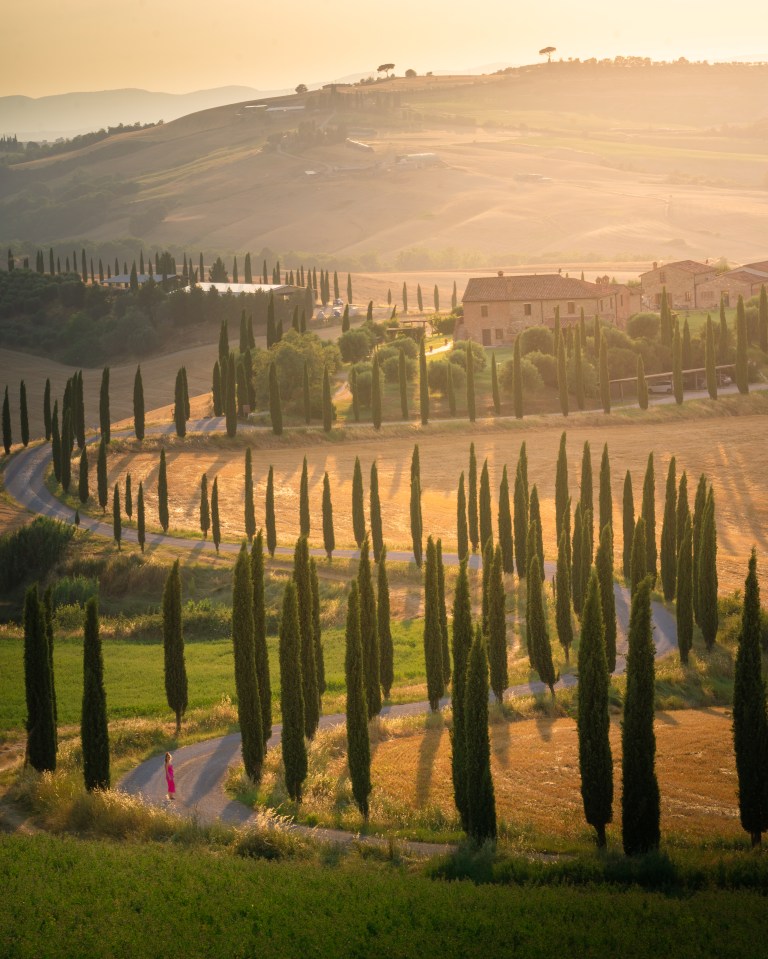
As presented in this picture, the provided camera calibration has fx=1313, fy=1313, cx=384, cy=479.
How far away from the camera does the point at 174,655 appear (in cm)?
3488

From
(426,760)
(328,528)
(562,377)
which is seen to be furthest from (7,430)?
(426,760)

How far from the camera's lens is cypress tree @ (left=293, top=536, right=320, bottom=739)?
3328 centimetres

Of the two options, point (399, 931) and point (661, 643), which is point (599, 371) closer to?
point (661, 643)

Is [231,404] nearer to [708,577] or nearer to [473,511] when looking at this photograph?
[473,511]

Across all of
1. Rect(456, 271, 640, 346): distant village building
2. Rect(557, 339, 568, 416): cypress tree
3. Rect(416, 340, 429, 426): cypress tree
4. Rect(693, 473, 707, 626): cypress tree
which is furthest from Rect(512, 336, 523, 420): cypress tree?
Rect(693, 473, 707, 626): cypress tree

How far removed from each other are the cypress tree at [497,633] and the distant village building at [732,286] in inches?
2888

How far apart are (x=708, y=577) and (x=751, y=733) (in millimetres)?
14375

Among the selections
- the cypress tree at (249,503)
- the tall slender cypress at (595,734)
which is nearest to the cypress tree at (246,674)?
the tall slender cypress at (595,734)

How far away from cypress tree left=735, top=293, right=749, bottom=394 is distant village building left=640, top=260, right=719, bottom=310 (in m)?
22.3

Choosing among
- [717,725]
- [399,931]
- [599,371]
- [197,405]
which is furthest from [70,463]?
[399,931]

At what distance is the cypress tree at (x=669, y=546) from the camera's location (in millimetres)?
46844

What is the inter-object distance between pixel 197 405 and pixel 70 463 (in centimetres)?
2240

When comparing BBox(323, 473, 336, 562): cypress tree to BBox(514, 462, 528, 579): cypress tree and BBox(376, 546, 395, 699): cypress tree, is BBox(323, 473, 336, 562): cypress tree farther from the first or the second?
BBox(376, 546, 395, 699): cypress tree

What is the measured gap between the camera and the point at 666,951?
20.9 metres
